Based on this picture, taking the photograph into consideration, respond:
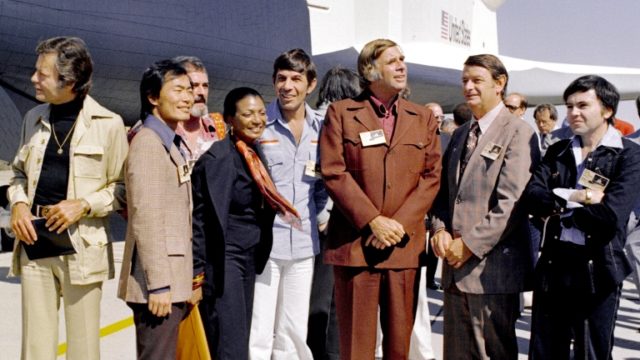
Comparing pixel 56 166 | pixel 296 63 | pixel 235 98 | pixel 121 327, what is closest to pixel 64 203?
pixel 56 166

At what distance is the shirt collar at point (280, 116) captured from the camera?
287 centimetres

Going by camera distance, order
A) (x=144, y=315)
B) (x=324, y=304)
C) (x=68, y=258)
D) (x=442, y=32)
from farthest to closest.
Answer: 1. (x=442, y=32)
2. (x=324, y=304)
3. (x=68, y=258)
4. (x=144, y=315)

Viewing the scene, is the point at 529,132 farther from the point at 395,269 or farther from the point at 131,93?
the point at 131,93

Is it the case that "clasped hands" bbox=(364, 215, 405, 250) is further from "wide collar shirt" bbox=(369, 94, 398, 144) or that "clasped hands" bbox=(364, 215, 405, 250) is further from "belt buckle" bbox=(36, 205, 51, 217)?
"belt buckle" bbox=(36, 205, 51, 217)

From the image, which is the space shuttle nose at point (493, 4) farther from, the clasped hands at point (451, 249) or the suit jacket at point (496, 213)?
the clasped hands at point (451, 249)

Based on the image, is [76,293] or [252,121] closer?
[76,293]

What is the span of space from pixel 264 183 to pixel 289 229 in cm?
35

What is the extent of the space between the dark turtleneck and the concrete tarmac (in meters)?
1.35

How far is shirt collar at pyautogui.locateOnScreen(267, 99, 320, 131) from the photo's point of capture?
9.43 ft

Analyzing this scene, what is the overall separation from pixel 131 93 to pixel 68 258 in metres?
4.90

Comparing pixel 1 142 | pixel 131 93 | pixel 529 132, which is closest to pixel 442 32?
pixel 131 93

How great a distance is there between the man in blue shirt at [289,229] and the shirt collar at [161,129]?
25.3 inches

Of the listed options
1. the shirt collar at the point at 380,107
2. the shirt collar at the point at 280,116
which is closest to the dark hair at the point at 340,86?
the shirt collar at the point at 280,116

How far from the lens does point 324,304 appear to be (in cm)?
314
